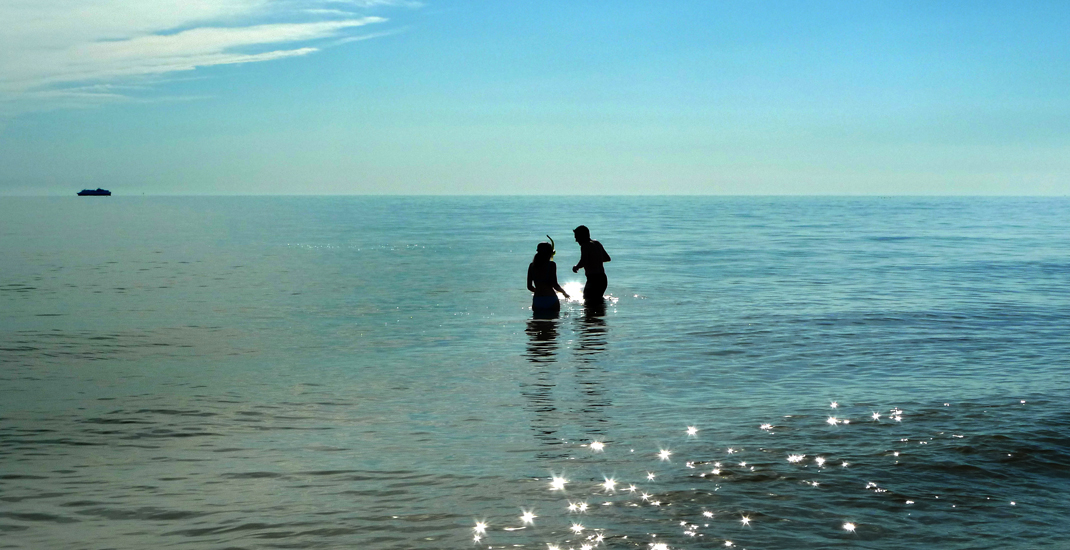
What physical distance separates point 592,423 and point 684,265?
24634mm

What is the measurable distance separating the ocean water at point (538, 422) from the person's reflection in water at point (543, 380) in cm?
6

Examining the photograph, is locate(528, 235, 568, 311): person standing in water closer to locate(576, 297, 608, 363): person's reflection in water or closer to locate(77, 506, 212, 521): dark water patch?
locate(576, 297, 608, 363): person's reflection in water

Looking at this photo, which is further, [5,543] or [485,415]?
[485,415]

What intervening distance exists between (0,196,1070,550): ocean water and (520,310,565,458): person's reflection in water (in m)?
0.06

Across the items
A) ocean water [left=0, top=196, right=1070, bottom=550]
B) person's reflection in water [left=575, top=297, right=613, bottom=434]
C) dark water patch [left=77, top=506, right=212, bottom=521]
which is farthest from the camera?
person's reflection in water [left=575, top=297, right=613, bottom=434]

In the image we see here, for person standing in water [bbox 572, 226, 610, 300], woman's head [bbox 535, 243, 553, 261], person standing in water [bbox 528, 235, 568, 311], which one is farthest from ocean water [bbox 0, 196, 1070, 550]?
woman's head [bbox 535, 243, 553, 261]

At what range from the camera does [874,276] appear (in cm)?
2773

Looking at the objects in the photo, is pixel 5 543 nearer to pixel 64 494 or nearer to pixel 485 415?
pixel 64 494

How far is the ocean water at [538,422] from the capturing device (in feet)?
20.8

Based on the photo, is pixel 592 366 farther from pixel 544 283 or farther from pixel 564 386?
pixel 544 283

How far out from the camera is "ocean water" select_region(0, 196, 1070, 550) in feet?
20.8

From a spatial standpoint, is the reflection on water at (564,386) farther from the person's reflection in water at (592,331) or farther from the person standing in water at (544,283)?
the person standing in water at (544,283)

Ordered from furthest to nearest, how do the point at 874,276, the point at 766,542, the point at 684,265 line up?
the point at 684,265, the point at 874,276, the point at 766,542

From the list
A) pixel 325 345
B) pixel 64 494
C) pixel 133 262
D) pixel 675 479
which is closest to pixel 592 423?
pixel 675 479
